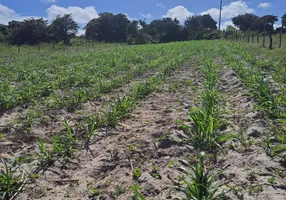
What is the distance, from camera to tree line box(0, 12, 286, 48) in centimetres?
3529

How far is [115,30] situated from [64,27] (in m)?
13.5

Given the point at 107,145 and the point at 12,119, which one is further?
the point at 12,119

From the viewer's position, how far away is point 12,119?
4.44 m

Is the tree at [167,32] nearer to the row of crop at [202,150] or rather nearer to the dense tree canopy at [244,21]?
the dense tree canopy at [244,21]

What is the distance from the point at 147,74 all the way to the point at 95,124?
5382 millimetres

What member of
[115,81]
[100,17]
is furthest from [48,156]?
[100,17]

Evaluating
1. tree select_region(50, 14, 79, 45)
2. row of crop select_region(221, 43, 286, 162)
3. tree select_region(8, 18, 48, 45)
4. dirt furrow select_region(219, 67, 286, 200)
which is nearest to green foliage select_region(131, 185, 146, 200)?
dirt furrow select_region(219, 67, 286, 200)

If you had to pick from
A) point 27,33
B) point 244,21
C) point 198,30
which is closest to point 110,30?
point 198,30

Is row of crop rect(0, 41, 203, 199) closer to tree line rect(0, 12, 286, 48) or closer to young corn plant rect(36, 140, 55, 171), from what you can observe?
young corn plant rect(36, 140, 55, 171)

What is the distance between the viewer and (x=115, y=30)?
53.2m

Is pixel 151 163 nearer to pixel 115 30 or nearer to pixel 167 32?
pixel 167 32

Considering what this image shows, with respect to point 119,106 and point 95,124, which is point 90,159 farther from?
point 119,106

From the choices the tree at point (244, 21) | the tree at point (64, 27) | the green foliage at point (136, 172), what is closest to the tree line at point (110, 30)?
the tree at point (64, 27)

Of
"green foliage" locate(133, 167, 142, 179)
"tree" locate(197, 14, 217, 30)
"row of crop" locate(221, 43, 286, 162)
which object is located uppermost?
"tree" locate(197, 14, 217, 30)
